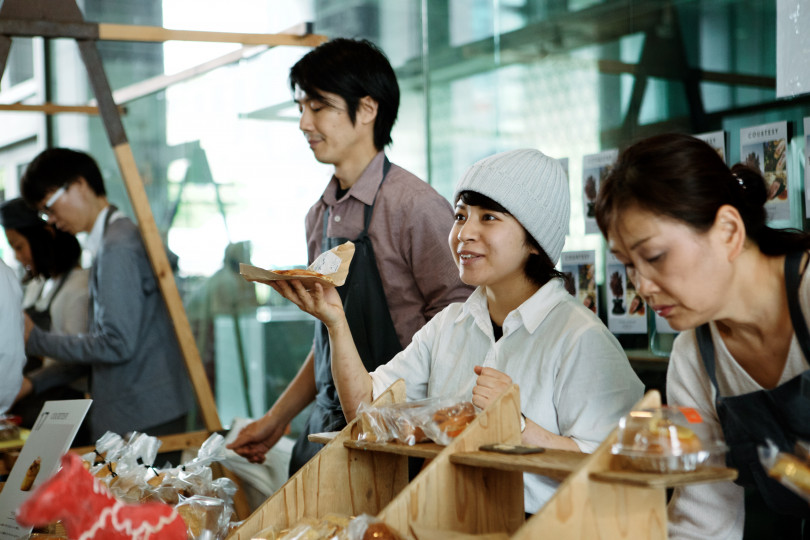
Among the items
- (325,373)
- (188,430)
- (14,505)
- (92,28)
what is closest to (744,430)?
(325,373)

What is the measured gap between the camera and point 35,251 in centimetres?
396

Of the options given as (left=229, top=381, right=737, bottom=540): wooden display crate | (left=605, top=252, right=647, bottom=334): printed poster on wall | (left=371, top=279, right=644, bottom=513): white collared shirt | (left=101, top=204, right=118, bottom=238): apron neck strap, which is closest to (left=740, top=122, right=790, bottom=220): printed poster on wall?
(left=605, top=252, right=647, bottom=334): printed poster on wall

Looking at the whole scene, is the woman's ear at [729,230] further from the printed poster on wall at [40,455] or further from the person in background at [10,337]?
the person in background at [10,337]

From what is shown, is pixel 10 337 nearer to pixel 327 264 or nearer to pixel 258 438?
pixel 258 438

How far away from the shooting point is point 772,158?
243 centimetres

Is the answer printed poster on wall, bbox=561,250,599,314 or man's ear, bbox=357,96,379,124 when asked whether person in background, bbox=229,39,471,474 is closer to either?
man's ear, bbox=357,96,379,124

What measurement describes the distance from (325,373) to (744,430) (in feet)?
4.21

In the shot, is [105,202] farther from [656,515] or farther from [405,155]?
[656,515]

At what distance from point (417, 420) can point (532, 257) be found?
59cm

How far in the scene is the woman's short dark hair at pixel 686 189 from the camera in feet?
4.60

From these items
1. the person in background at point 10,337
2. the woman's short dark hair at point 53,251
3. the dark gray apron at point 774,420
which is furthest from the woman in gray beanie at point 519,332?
the woman's short dark hair at point 53,251

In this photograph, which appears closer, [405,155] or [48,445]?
[48,445]

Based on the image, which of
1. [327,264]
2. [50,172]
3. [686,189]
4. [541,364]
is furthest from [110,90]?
[686,189]

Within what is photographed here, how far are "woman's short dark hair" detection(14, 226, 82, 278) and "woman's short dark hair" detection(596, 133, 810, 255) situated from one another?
116 inches
